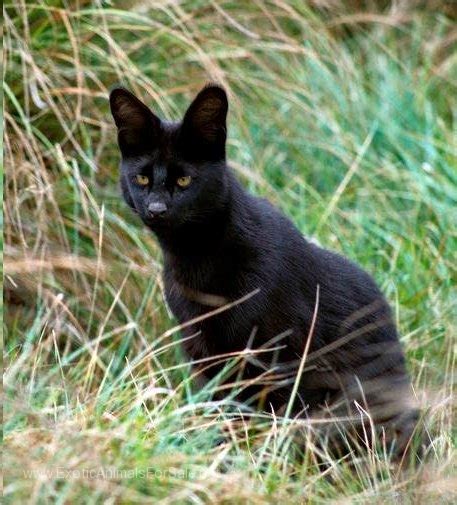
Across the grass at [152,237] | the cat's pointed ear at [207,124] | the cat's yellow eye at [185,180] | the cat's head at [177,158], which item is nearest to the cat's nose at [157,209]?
the cat's head at [177,158]

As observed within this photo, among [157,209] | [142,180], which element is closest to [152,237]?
[142,180]

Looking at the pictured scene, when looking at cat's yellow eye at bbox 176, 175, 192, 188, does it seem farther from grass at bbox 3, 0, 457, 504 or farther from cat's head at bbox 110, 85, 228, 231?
grass at bbox 3, 0, 457, 504

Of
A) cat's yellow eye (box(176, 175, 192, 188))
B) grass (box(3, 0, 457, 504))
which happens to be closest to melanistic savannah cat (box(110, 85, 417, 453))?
cat's yellow eye (box(176, 175, 192, 188))

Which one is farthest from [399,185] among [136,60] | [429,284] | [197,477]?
[197,477]

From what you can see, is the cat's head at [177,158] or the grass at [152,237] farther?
the cat's head at [177,158]

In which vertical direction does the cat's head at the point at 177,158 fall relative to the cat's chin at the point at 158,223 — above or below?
above

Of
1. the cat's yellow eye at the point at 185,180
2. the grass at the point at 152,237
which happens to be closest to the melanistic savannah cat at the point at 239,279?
the cat's yellow eye at the point at 185,180

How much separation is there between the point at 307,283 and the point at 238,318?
28 centimetres

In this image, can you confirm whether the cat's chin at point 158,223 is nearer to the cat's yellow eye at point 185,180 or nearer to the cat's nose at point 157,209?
the cat's nose at point 157,209

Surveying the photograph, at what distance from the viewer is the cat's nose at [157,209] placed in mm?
3191

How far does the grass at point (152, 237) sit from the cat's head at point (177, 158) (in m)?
0.39

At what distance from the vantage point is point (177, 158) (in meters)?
3.28

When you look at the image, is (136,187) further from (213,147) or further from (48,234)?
(48,234)

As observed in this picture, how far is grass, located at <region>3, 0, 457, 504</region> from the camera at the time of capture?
105 inches
